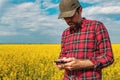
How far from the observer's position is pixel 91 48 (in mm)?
3582

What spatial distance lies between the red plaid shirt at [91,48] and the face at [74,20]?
73mm

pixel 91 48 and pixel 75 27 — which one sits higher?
pixel 75 27

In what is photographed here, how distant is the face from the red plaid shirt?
0.24ft

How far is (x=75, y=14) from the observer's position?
3592 millimetres

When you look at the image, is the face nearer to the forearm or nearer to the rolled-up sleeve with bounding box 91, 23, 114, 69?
the rolled-up sleeve with bounding box 91, 23, 114, 69

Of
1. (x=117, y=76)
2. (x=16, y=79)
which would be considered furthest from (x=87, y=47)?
(x=117, y=76)

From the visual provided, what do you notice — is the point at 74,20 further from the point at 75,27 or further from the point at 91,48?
the point at 91,48

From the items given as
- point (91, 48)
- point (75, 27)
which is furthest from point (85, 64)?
point (75, 27)

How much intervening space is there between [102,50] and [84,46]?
18cm

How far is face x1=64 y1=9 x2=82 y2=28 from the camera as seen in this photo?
360cm

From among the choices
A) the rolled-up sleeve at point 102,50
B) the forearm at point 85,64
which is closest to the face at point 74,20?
the rolled-up sleeve at point 102,50

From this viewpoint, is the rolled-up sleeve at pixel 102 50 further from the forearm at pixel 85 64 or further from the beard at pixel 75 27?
the beard at pixel 75 27

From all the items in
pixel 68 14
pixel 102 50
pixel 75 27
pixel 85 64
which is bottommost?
pixel 85 64

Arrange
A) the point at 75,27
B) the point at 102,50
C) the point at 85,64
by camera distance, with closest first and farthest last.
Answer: the point at 85,64 < the point at 102,50 < the point at 75,27
